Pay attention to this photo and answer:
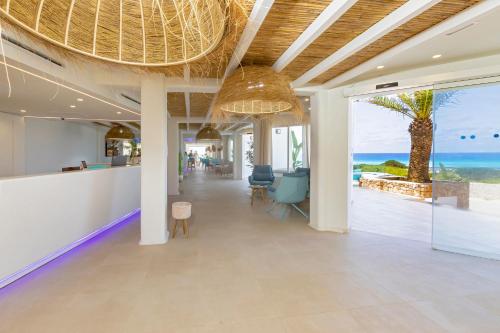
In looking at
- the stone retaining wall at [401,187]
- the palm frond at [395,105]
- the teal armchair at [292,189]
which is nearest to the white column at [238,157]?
the stone retaining wall at [401,187]

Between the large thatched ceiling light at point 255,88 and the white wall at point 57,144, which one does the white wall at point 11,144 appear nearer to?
the white wall at point 57,144

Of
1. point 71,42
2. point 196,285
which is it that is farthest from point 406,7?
point 196,285

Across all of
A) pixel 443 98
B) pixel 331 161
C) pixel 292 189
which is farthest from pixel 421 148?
pixel 292 189

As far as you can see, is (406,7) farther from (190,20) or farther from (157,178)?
(157,178)

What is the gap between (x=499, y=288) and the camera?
8.21 ft

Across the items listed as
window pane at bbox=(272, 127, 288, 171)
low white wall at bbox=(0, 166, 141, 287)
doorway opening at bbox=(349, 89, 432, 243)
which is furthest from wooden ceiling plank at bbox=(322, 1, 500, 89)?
window pane at bbox=(272, 127, 288, 171)

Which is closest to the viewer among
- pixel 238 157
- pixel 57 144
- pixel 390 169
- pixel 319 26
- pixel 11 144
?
pixel 319 26

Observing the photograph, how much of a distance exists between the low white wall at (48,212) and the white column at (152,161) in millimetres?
877

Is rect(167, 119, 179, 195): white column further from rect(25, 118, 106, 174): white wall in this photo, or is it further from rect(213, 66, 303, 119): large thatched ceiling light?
rect(213, 66, 303, 119): large thatched ceiling light

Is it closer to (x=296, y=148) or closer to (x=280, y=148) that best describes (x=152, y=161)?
(x=296, y=148)

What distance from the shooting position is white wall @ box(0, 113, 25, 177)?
6359 mm

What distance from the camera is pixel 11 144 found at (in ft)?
21.4

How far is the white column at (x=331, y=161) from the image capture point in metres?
4.35

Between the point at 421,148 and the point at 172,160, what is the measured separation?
28.6 ft
